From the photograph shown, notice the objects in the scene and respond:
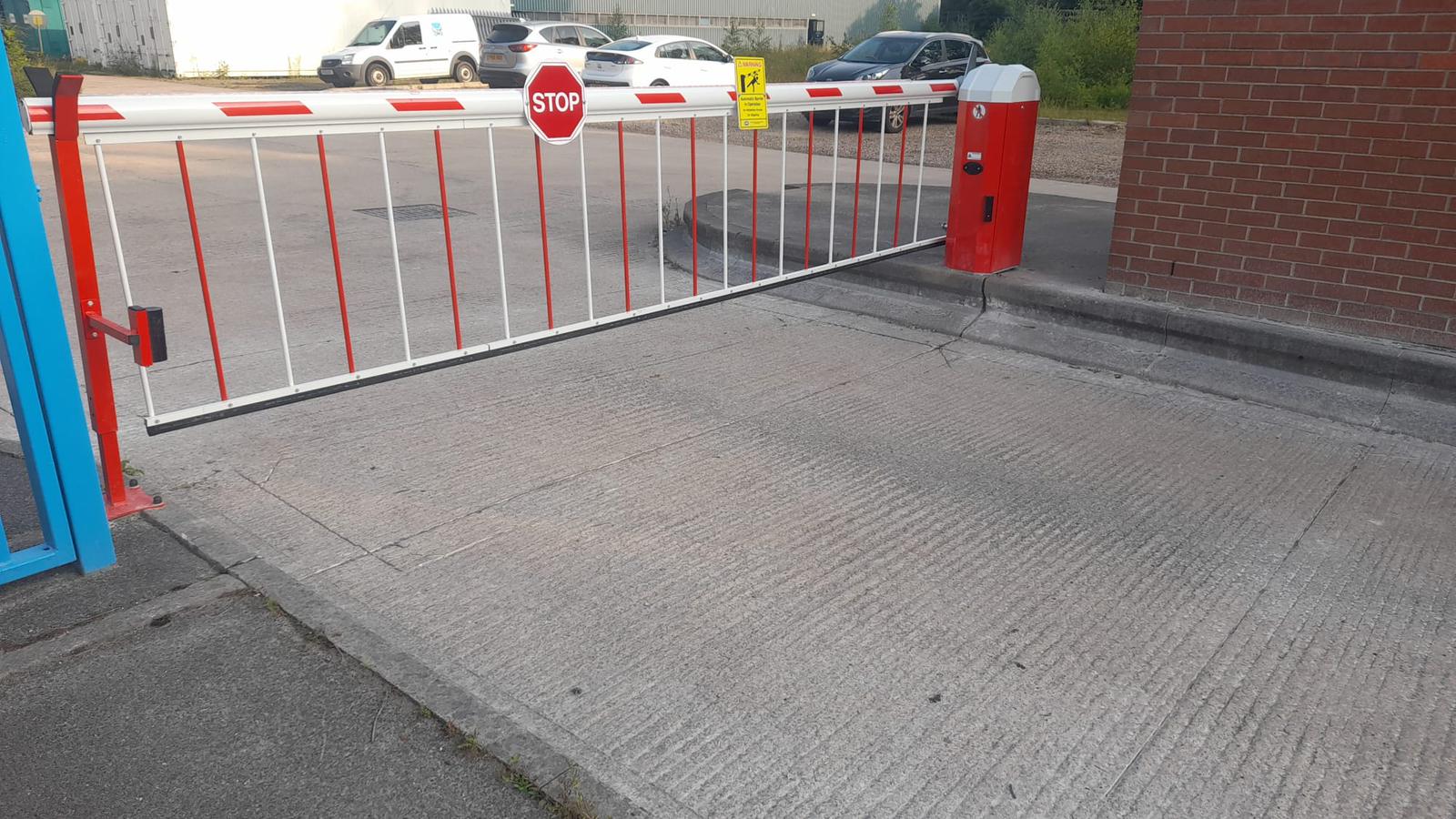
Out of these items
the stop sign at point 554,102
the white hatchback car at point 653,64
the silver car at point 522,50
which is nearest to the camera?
the stop sign at point 554,102

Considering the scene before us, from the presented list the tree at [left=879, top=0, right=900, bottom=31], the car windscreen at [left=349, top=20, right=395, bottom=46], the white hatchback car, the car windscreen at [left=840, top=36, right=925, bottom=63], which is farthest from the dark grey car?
the tree at [left=879, top=0, right=900, bottom=31]

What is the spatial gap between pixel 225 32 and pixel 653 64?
67.9ft

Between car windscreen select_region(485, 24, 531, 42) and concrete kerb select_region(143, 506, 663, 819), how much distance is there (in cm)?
2474

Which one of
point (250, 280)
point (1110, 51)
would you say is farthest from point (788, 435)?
point (1110, 51)

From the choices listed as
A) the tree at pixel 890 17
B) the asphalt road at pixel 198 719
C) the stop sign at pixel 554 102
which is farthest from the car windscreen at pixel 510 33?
the asphalt road at pixel 198 719

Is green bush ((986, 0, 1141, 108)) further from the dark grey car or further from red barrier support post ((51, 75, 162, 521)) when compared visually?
red barrier support post ((51, 75, 162, 521))

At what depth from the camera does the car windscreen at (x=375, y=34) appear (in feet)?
95.0

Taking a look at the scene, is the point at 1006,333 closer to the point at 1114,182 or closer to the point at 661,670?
the point at 661,670

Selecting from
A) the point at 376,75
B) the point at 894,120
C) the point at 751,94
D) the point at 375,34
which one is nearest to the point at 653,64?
the point at 894,120

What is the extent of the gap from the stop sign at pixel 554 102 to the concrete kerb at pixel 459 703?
6.56ft

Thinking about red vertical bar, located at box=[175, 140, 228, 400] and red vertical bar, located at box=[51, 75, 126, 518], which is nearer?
red vertical bar, located at box=[51, 75, 126, 518]

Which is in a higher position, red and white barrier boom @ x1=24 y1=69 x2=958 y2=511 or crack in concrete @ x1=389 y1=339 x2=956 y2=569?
red and white barrier boom @ x1=24 y1=69 x2=958 y2=511

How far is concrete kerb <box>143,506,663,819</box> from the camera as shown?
100 inches

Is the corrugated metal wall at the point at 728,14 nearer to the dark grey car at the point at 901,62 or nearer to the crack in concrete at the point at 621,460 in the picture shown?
the dark grey car at the point at 901,62
